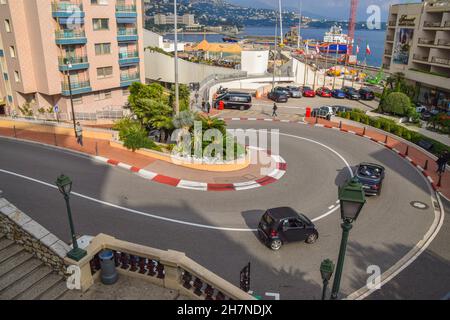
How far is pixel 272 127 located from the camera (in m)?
35.0

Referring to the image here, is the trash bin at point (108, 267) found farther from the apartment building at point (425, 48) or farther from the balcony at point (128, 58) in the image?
the apartment building at point (425, 48)

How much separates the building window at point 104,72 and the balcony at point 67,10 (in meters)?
5.77

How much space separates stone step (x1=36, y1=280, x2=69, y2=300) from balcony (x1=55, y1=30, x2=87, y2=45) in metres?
32.8

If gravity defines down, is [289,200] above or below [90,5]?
below

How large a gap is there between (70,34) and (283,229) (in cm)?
3220

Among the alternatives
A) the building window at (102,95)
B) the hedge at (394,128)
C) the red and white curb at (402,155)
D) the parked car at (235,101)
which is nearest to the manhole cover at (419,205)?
the red and white curb at (402,155)

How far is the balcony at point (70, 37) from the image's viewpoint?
36000mm

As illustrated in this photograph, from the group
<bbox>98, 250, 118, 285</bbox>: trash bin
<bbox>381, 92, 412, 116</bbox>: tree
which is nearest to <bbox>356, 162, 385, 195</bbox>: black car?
<bbox>98, 250, 118, 285</bbox>: trash bin

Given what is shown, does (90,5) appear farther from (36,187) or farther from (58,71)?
(36,187)

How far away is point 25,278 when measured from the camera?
9.34 m

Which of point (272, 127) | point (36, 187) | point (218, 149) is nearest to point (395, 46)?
point (272, 127)

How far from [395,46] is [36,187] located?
5996 cm

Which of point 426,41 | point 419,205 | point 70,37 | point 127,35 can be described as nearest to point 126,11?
point 127,35

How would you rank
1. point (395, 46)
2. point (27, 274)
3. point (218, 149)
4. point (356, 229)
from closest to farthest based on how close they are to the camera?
point (27, 274)
point (356, 229)
point (218, 149)
point (395, 46)
